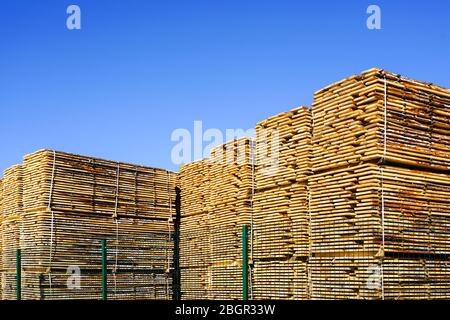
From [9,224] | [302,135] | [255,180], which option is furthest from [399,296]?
[9,224]

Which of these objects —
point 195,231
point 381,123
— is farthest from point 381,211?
point 195,231

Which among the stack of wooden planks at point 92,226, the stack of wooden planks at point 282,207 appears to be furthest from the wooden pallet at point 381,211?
the stack of wooden planks at point 92,226

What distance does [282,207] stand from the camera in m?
14.0

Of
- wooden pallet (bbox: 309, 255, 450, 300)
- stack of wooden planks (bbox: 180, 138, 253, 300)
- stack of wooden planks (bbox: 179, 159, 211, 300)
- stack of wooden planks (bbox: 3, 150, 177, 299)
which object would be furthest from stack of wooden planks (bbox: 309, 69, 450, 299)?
stack of wooden planks (bbox: 3, 150, 177, 299)

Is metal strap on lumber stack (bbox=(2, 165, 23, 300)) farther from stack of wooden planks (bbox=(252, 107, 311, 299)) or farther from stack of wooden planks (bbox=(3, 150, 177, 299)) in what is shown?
stack of wooden planks (bbox=(252, 107, 311, 299))

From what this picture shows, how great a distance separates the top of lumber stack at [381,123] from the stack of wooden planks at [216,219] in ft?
11.7

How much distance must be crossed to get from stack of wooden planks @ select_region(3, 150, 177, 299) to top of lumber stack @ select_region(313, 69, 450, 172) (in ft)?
25.0

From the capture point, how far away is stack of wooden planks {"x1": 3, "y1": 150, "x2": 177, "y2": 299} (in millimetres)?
16922

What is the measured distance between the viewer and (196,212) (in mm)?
18281

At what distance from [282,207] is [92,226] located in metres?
6.61

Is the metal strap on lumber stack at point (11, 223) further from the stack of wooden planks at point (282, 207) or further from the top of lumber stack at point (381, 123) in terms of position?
the top of lumber stack at point (381, 123)

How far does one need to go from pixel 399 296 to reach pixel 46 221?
400 inches

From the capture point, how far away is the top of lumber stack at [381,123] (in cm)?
1162
